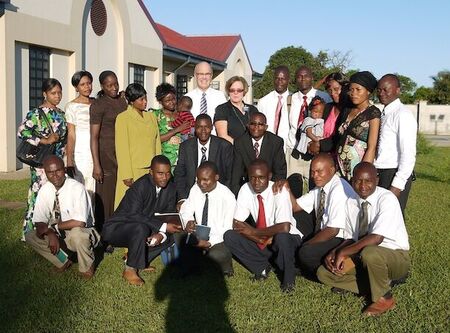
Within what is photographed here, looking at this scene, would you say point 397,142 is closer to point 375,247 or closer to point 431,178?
point 375,247

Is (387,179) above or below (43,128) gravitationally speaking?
below

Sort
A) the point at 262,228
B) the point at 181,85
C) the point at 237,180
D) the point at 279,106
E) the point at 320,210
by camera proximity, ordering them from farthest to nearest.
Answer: the point at 181,85 → the point at 279,106 → the point at 237,180 → the point at 262,228 → the point at 320,210

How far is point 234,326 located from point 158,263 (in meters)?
1.67

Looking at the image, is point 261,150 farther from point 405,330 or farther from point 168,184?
point 405,330

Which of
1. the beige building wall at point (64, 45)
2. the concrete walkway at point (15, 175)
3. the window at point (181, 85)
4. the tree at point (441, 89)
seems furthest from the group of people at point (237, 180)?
the tree at point (441, 89)

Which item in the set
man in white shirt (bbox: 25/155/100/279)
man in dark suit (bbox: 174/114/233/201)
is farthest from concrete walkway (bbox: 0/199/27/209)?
man in dark suit (bbox: 174/114/233/201)

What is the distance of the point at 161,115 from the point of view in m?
5.78

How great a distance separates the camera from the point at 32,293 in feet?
14.2

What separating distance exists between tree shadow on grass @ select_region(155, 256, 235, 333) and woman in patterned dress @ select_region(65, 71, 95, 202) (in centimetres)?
150

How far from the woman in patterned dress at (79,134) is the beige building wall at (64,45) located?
19.7ft

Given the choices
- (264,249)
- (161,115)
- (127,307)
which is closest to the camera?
(127,307)

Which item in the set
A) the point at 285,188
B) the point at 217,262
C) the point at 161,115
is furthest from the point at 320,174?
the point at 161,115

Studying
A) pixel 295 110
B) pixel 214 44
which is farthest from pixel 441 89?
pixel 295 110

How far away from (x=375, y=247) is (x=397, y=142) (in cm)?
99
